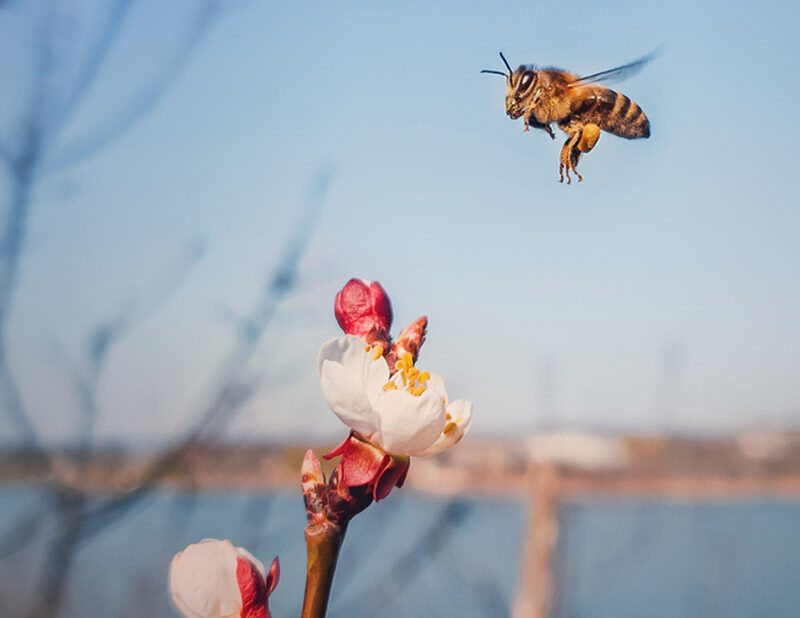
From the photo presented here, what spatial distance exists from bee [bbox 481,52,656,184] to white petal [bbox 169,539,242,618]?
599 millimetres

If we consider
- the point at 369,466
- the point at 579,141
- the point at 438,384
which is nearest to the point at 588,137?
the point at 579,141

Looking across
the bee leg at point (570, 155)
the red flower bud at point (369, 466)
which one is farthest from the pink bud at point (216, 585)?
the bee leg at point (570, 155)

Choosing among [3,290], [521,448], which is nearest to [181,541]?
[3,290]

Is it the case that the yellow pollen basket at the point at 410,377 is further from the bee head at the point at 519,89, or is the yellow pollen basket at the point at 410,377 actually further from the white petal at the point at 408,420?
the bee head at the point at 519,89

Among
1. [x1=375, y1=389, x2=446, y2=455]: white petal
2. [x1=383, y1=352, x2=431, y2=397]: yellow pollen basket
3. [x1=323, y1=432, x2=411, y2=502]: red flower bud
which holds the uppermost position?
[x1=383, y1=352, x2=431, y2=397]: yellow pollen basket

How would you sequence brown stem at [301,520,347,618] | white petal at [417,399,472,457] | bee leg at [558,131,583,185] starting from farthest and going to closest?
1. bee leg at [558,131,583,185]
2. white petal at [417,399,472,457]
3. brown stem at [301,520,347,618]

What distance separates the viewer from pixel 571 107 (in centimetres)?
100

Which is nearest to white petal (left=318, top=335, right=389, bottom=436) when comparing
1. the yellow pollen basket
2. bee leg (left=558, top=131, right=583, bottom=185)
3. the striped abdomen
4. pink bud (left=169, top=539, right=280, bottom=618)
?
the yellow pollen basket

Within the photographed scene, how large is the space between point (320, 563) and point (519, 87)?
676 millimetres

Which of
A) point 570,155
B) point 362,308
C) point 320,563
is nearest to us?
point 320,563

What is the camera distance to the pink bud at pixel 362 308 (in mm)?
604

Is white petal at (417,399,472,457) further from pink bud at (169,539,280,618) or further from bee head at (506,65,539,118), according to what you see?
bee head at (506,65,539,118)

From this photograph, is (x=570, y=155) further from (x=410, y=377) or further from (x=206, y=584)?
(x=206, y=584)

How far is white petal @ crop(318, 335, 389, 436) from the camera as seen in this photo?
560mm
